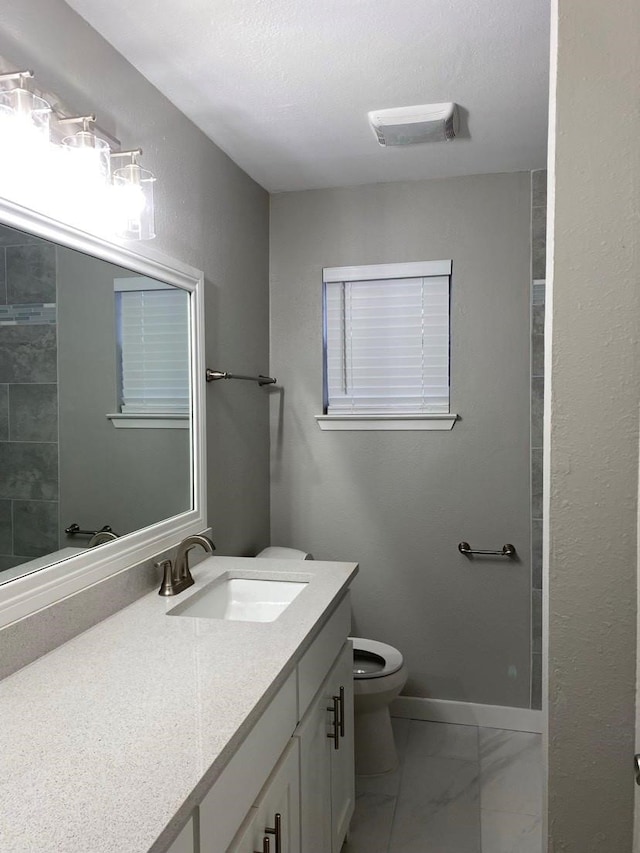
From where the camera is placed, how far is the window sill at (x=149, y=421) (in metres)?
1.83

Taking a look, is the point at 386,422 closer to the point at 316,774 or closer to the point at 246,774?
the point at 316,774

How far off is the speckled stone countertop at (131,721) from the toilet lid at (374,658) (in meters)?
0.97

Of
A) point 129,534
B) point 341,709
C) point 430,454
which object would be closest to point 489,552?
point 430,454

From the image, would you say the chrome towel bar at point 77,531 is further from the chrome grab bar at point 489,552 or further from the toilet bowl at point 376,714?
the chrome grab bar at point 489,552

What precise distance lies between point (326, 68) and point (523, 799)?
8.31ft

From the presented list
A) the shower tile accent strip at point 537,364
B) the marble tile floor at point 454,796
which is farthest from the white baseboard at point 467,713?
the shower tile accent strip at point 537,364

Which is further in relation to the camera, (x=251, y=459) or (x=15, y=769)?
(x=251, y=459)

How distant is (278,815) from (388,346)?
2033 millimetres

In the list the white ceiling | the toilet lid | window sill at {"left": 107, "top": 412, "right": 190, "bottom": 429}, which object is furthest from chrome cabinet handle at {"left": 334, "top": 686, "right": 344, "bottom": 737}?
the white ceiling

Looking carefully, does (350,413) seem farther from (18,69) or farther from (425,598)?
(18,69)

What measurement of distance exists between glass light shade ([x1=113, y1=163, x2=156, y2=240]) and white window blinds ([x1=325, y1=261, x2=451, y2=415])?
1.34 m

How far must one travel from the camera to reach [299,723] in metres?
1.56

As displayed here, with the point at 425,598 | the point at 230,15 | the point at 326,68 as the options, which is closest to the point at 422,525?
the point at 425,598

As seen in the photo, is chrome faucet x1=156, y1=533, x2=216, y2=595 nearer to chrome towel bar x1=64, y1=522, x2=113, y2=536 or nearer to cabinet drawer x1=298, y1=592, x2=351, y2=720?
chrome towel bar x1=64, y1=522, x2=113, y2=536
